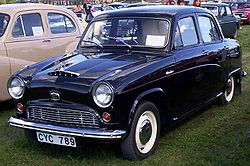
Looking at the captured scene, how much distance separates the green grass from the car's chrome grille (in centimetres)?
30

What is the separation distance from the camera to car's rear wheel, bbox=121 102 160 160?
4.37 m

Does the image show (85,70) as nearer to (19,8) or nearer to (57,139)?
(57,139)

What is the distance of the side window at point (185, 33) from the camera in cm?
535

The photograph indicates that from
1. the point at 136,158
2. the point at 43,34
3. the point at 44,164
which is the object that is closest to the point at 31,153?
the point at 44,164

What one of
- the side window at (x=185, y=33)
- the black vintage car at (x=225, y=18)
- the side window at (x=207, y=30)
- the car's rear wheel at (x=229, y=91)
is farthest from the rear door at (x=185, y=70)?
the black vintage car at (x=225, y=18)

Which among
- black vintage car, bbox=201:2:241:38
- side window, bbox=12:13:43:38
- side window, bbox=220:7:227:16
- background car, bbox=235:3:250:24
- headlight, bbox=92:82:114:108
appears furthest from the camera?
background car, bbox=235:3:250:24

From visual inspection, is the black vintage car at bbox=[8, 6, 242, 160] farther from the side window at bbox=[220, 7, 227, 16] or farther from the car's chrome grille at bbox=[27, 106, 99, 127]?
the side window at bbox=[220, 7, 227, 16]

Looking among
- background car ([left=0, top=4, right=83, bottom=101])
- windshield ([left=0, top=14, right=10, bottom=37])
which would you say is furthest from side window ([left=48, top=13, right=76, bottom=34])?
windshield ([left=0, top=14, right=10, bottom=37])

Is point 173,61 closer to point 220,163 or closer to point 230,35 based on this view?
point 220,163

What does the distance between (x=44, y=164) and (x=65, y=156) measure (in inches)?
11.4

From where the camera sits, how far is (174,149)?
4902 mm

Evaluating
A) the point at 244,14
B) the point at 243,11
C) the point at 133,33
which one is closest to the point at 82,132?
the point at 133,33

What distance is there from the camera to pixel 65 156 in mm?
4758

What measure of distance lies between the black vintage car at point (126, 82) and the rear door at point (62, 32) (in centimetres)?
183
